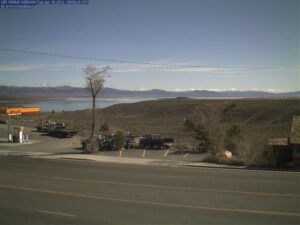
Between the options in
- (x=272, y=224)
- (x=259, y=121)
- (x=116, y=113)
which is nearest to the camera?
(x=272, y=224)

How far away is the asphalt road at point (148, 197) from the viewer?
35.0 feet

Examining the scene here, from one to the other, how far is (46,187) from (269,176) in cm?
1038

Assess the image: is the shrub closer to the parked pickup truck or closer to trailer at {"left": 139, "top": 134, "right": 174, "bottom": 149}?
trailer at {"left": 139, "top": 134, "right": 174, "bottom": 149}

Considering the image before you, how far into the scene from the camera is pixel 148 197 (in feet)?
44.5

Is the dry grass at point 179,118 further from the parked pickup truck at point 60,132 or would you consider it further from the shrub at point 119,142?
the shrub at point 119,142

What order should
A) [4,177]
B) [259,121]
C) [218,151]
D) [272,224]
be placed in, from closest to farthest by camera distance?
[272,224] < [4,177] < [218,151] < [259,121]

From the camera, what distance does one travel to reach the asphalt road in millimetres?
10680

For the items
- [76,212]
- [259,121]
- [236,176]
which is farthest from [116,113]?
[76,212]

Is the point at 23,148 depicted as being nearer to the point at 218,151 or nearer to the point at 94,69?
the point at 94,69

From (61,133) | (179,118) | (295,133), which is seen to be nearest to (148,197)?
(295,133)

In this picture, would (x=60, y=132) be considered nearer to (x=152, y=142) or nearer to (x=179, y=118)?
(x=152, y=142)

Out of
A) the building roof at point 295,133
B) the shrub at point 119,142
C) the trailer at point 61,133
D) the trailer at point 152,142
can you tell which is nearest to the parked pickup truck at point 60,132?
the trailer at point 61,133

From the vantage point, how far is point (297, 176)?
19.3 meters

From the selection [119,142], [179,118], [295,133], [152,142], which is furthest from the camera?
[179,118]
